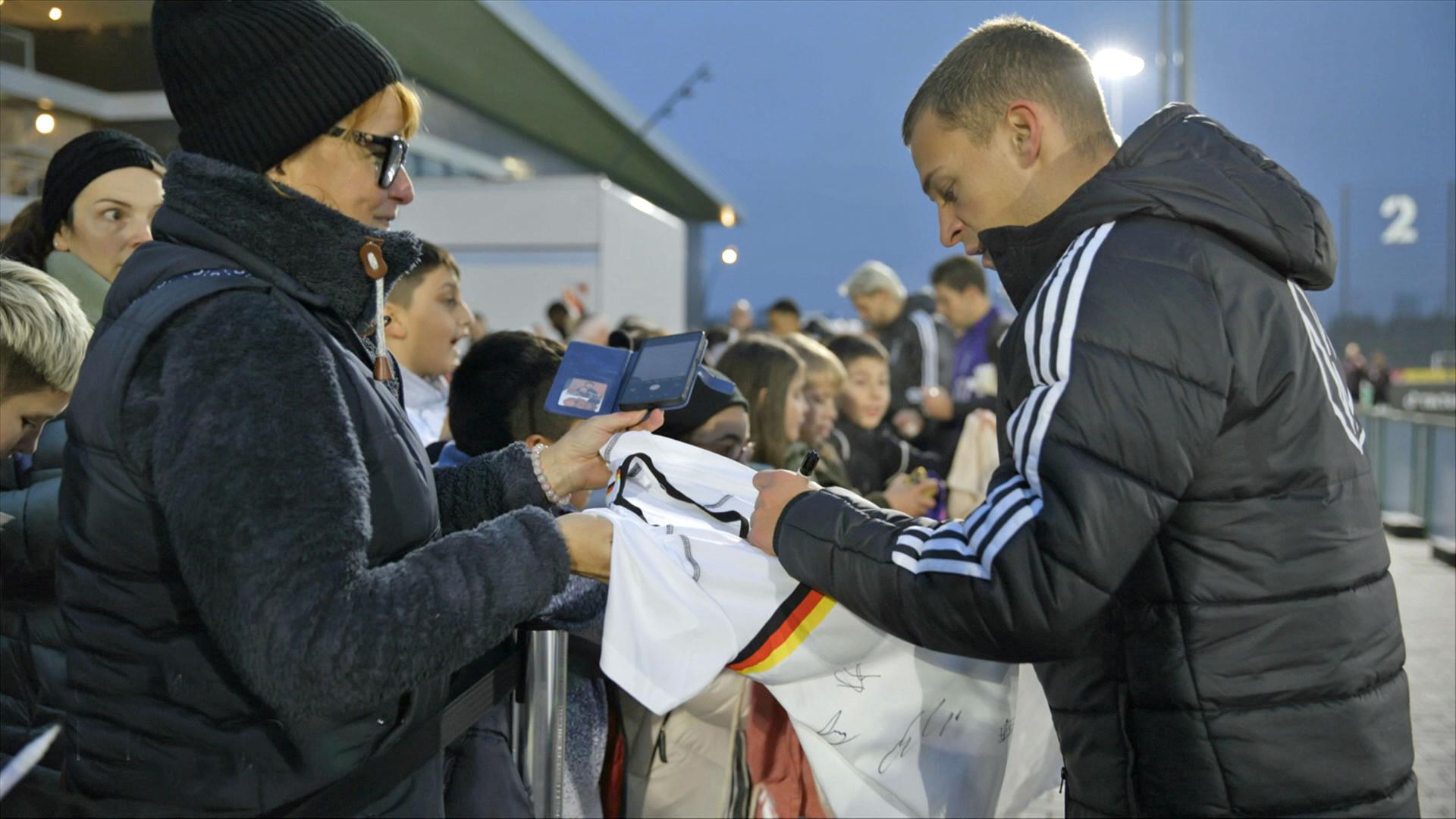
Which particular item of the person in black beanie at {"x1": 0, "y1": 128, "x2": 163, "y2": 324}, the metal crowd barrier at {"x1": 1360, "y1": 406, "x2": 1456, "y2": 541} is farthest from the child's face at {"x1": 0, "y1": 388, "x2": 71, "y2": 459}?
the metal crowd barrier at {"x1": 1360, "y1": 406, "x2": 1456, "y2": 541}

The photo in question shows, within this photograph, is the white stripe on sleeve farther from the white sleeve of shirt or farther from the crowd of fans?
the white sleeve of shirt

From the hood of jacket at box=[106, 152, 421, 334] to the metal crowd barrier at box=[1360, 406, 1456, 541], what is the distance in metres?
9.34

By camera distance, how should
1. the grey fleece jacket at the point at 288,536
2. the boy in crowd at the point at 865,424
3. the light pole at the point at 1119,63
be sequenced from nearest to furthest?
the grey fleece jacket at the point at 288,536
the light pole at the point at 1119,63
the boy in crowd at the point at 865,424

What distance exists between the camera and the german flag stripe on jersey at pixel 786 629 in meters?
2.29

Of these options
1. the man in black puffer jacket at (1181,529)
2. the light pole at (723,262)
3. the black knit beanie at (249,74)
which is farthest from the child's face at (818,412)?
the black knit beanie at (249,74)

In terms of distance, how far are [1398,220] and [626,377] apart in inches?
214

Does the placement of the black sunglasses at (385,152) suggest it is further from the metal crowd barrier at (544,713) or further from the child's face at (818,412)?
the child's face at (818,412)

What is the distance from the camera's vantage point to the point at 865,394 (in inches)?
238

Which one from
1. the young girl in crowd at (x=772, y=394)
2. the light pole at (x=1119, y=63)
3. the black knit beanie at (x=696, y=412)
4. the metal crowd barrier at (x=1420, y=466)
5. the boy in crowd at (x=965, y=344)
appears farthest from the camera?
the metal crowd barrier at (x=1420, y=466)

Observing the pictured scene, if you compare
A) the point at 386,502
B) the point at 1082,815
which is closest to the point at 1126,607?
the point at 1082,815

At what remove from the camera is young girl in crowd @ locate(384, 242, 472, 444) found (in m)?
4.07

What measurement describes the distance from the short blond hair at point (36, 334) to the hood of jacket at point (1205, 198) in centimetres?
193

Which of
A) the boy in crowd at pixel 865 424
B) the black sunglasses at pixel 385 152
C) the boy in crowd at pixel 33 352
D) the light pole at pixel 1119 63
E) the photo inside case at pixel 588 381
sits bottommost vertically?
the boy in crowd at pixel 865 424

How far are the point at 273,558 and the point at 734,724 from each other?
5.43 feet
